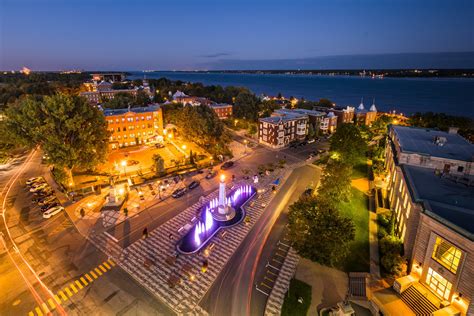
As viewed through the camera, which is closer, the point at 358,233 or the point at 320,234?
the point at 320,234

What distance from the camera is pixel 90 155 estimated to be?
165ft

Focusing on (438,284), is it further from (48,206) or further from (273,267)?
(48,206)

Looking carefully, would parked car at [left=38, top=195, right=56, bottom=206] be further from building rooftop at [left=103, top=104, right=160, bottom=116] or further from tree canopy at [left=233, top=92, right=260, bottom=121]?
tree canopy at [left=233, top=92, right=260, bottom=121]

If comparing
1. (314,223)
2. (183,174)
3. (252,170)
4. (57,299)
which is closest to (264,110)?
(252,170)

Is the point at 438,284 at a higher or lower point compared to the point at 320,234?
lower

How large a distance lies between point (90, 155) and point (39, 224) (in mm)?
16983

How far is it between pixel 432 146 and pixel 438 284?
2514 centimetres

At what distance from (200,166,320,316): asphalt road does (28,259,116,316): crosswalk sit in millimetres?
13011

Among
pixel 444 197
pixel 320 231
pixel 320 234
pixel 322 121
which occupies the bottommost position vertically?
pixel 320 234

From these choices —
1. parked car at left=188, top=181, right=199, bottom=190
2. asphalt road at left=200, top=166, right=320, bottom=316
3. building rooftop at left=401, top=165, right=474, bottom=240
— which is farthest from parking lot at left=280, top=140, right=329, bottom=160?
building rooftop at left=401, top=165, right=474, bottom=240

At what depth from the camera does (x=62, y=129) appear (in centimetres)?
4712

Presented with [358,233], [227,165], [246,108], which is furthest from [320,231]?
[246,108]

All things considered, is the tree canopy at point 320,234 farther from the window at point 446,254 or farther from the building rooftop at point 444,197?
the building rooftop at point 444,197

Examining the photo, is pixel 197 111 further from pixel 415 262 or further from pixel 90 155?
pixel 415 262
